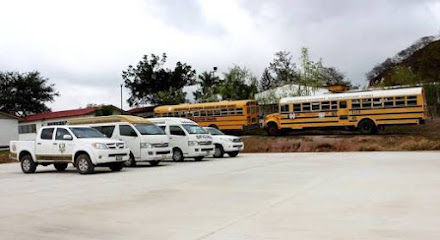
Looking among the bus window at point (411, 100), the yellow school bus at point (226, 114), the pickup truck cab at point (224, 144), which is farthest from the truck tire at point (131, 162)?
the bus window at point (411, 100)

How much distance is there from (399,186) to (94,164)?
9805 mm

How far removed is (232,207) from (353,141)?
21.7 metres

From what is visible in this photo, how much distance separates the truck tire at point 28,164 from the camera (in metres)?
18.4

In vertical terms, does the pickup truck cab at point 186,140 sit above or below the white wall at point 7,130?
below

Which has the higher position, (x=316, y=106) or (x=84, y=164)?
(x=316, y=106)

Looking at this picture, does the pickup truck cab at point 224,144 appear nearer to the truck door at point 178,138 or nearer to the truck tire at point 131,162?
the truck door at point 178,138

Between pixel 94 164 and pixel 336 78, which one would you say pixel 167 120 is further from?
pixel 336 78

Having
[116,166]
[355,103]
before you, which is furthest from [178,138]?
[355,103]

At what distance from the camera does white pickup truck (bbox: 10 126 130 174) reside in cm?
1658

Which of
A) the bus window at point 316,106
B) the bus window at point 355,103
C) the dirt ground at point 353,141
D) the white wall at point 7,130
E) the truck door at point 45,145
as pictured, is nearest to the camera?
the truck door at point 45,145

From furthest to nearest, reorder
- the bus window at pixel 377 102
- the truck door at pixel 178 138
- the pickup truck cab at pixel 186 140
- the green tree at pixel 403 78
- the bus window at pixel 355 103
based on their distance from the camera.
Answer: the green tree at pixel 403 78 < the bus window at pixel 355 103 < the bus window at pixel 377 102 < the truck door at pixel 178 138 < the pickup truck cab at pixel 186 140

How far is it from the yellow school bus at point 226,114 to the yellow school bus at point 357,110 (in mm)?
2024

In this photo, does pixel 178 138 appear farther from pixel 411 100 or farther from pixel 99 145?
pixel 411 100

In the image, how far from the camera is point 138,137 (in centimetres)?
1900
